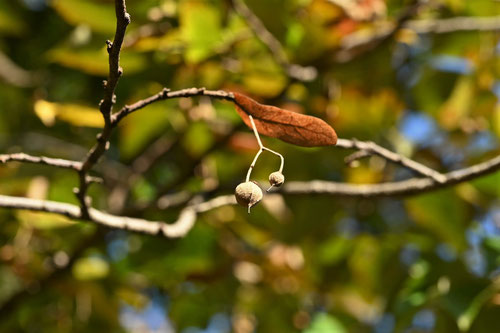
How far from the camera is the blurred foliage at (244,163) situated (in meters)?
1.21

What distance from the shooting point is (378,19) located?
1.39 meters

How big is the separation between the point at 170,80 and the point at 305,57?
31cm

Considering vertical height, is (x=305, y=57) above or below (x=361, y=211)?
above

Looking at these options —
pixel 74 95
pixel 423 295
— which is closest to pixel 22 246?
pixel 74 95

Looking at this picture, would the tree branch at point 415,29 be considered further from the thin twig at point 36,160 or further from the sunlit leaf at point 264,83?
the thin twig at point 36,160

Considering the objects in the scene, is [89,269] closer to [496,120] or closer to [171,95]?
[171,95]

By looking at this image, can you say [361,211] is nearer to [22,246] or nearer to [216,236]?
[216,236]

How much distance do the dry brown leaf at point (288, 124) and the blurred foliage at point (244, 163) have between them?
56cm

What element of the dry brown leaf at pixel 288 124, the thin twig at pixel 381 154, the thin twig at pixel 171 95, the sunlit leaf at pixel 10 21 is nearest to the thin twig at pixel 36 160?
the thin twig at pixel 171 95

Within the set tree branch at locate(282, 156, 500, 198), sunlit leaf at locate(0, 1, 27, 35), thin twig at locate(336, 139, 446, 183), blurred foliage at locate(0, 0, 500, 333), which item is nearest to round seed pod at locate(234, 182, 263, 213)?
thin twig at locate(336, 139, 446, 183)

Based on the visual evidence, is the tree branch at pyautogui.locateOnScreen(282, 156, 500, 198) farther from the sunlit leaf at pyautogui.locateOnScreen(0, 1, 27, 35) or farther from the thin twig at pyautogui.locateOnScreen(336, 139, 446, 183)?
the sunlit leaf at pyautogui.locateOnScreen(0, 1, 27, 35)

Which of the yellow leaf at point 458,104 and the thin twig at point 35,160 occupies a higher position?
the thin twig at point 35,160

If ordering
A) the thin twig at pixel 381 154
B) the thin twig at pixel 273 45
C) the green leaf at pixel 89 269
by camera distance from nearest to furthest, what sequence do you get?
the thin twig at pixel 381 154 < the thin twig at pixel 273 45 < the green leaf at pixel 89 269

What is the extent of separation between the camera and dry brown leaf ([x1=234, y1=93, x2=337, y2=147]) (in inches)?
24.5
